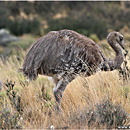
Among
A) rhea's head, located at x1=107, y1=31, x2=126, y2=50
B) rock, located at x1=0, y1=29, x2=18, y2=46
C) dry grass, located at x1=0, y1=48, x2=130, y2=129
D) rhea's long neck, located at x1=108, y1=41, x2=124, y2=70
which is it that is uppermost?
rhea's head, located at x1=107, y1=31, x2=126, y2=50

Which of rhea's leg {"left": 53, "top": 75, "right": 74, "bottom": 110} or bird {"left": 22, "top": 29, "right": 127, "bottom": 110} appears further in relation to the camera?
rhea's leg {"left": 53, "top": 75, "right": 74, "bottom": 110}

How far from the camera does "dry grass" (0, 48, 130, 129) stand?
371 centimetres

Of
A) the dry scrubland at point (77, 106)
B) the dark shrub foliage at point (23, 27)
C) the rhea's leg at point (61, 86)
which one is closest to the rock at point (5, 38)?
the dark shrub foliage at point (23, 27)

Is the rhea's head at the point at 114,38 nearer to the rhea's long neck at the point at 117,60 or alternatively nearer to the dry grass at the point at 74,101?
the rhea's long neck at the point at 117,60

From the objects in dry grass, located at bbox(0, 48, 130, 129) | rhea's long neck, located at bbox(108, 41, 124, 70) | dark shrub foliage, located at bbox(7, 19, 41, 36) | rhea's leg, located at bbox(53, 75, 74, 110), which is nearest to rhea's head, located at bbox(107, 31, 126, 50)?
rhea's long neck, located at bbox(108, 41, 124, 70)

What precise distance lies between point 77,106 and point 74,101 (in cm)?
48

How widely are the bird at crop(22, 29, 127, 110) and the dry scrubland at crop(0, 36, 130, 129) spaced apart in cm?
26

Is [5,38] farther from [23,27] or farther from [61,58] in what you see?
[61,58]

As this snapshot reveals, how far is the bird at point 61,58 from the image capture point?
4273mm

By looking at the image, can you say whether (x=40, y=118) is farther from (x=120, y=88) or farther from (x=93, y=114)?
(x=120, y=88)

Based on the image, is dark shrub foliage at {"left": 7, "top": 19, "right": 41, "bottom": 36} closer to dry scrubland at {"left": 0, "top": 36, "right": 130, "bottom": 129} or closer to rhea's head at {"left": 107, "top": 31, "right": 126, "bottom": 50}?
rhea's head at {"left": 107, "top": 31, "right": 126, "bottom": 50}

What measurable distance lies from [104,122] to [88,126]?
0.20 metres

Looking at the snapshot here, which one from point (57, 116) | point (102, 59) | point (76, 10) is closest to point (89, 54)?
point (102, 59)

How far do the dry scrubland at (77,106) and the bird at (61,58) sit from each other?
264 millimetres
